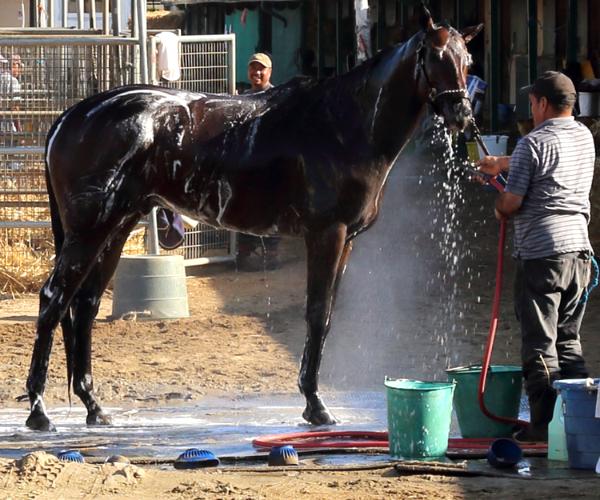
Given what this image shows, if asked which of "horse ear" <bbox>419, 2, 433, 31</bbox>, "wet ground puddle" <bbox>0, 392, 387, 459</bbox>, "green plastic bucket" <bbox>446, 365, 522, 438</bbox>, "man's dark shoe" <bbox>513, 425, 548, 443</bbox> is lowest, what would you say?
"wet ground puddle" <bbox>0, 392, 387, 459</bbox>

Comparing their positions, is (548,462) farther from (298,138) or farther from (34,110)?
(34,110)

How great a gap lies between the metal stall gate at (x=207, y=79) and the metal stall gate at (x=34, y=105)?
1103 mm

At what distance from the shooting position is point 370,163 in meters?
8.00

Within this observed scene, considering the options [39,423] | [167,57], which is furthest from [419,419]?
[167,57]

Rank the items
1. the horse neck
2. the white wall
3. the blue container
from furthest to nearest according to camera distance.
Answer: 1. the white wall
2. the horse neck
3. the blue container

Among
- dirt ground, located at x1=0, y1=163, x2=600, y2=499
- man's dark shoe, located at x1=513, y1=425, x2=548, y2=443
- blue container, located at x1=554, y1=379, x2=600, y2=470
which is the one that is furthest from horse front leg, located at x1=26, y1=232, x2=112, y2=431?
blue container, located at x1=554, y1=379, x2=600, y2=470

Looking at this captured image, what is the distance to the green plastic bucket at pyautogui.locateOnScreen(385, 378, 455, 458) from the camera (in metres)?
6.69

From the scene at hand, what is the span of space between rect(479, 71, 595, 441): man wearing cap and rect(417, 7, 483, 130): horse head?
2.52 ft

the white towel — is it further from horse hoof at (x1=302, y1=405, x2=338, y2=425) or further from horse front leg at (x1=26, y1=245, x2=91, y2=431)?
horse hoof at (x1=302, y1=405, x2=338, y2=425)

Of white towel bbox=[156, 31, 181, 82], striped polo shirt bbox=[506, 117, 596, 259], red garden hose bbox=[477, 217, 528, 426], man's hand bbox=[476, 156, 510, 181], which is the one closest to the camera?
striped polo shirt bbox=[506, 117, 596, 259]

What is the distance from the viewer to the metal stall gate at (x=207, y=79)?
523 inches

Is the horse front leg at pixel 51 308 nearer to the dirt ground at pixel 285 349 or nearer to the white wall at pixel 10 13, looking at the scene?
the dirt ground at pixel 285 349

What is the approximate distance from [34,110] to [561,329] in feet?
21.7

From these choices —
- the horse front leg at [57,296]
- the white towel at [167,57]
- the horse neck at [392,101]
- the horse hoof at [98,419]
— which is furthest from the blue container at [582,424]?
the white towel at [167,57]
